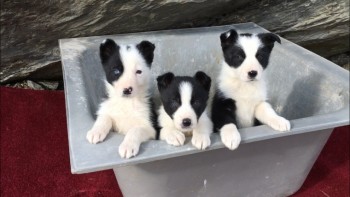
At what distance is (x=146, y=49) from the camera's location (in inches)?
76.7

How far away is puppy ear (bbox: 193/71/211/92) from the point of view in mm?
1826

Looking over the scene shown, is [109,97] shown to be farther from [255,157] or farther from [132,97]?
[255,157]

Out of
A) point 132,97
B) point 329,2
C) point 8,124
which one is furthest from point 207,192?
point 329,2

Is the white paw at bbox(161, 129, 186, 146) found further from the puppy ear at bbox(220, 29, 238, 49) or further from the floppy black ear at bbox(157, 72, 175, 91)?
the puppy ear at bbox(220, 29, 238, 49)

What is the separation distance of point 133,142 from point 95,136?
0.48 feet

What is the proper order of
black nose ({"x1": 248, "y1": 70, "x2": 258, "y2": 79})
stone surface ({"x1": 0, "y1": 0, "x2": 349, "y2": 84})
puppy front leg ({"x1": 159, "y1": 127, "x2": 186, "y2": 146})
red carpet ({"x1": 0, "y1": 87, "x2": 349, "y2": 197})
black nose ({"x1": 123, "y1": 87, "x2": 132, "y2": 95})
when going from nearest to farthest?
puppy front leg ({"x1": 159, "y1": 127, "x2": 186, "y2": 146}) < black nose ({"x1": 123, "y1": 87, "x2": 132, "y2": 95}) < black nose ({"x1": 248, "y1": 70, "x2": 258, "y2": 79}) < red carpet ({"x1": 0, "y1": 87, "x2": 349, "y2": 197}) < stone surface ({"x1": 0, "y1": 0, "x2": 349, "y2": 84})

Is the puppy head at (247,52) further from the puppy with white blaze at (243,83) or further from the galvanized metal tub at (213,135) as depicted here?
the galvanized metal tub at (213,135)

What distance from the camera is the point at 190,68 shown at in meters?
2.69

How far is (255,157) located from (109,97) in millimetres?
742

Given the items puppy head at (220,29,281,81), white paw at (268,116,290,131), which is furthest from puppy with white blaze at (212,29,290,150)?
white paw at (268,116,290,131)

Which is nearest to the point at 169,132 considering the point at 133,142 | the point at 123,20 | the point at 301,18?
the point at 133,142

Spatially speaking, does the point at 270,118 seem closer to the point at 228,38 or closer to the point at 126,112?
the point at 228,38

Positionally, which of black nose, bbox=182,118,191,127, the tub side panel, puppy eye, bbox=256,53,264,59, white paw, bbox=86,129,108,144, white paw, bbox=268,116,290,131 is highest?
puppy eye, bbox=256,53,264,59

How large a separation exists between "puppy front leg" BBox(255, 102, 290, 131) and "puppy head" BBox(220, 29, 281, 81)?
16 centimetres
